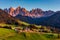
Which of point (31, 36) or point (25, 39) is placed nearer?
point (25, 39)

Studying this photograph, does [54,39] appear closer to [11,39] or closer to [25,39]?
[25,39]

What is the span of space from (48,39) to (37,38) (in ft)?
40.4

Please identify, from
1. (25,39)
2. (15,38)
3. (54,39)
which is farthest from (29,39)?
(54,39)

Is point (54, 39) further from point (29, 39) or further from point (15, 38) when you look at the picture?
point (15, 38)

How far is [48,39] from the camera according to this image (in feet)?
552

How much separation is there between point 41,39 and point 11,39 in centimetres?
3017

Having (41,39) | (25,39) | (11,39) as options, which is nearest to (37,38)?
(41,39)

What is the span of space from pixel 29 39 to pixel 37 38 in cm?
1044

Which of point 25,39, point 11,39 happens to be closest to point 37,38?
point 25,39

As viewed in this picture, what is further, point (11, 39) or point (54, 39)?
point (54, 39)

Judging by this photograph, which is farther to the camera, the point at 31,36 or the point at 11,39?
the point at 31,36

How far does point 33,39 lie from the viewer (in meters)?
159

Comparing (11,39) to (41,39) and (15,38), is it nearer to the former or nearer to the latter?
(15,38)

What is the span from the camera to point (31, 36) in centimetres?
16850
